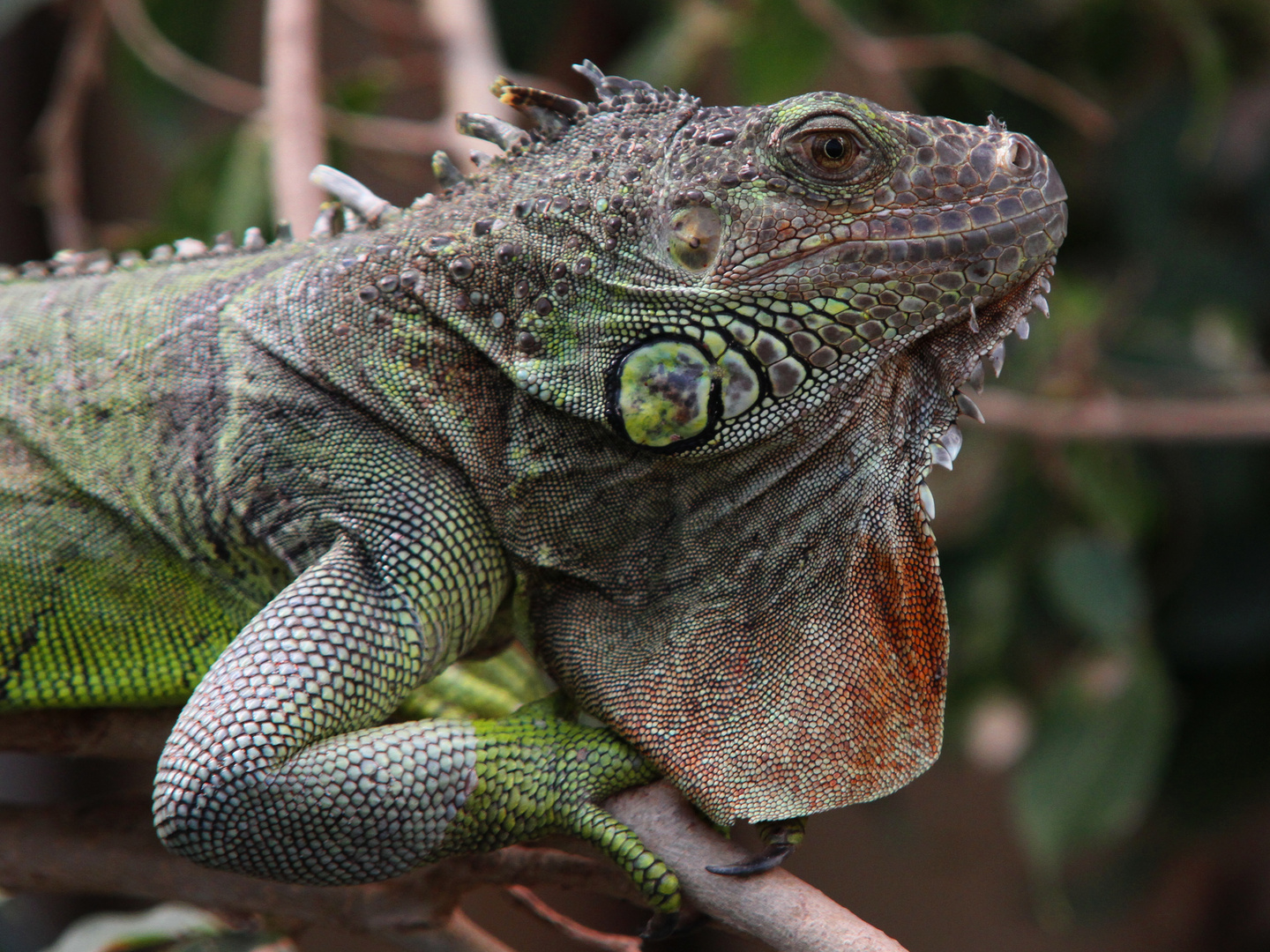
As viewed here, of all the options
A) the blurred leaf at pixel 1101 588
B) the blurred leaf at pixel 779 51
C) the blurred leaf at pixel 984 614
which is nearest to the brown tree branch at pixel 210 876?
the blurred leaf at pixel 1101 588

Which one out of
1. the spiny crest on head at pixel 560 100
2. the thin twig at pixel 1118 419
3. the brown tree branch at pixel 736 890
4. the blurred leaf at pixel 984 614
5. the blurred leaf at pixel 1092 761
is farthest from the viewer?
the blurred leaf at pixel 984 614

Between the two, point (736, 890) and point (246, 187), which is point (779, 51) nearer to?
point (246, 187)

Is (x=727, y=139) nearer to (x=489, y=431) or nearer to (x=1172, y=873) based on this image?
(x=489, y=431)

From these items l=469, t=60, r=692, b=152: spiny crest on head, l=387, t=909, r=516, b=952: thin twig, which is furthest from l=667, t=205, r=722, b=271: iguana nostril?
l=387, t=909, r=516, b=952: thin twig

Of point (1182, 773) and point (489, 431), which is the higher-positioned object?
point (489, 431)

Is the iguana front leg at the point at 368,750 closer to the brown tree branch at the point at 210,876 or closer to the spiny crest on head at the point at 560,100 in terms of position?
the brown tree branch at the point at 210,876

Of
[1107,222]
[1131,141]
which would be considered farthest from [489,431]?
[1107,222]

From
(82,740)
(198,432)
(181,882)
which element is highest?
(198,432)
